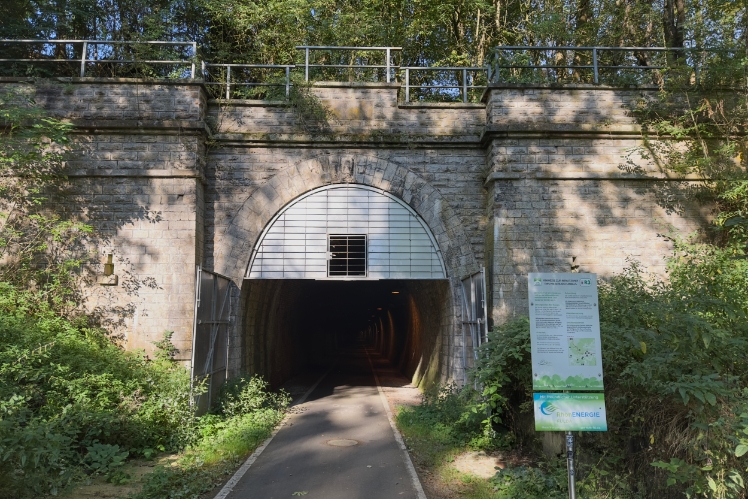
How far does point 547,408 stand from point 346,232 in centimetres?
695

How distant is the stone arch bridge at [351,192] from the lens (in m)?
10.6

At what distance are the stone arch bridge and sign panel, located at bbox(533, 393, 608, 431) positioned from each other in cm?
491

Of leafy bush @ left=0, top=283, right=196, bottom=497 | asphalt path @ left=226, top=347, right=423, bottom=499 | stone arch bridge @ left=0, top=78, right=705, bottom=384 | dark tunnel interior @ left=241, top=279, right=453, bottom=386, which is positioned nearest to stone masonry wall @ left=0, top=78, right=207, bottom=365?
stone arch bridge @ left=0, top=78, right=705, bottom=384

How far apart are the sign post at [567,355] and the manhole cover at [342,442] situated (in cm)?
451

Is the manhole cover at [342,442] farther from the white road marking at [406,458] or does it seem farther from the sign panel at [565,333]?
the sign panel at [565,333]

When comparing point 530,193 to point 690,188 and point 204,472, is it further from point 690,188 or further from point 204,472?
point 204,472

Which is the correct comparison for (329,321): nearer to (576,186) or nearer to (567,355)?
(576,186)

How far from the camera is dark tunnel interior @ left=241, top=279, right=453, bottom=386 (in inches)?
522

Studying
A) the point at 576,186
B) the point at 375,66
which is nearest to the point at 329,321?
the point at 375,66

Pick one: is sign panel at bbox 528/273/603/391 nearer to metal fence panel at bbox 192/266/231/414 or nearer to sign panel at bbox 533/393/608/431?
sign panel at bbox 533/393/608/431

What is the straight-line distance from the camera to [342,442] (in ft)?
30.3

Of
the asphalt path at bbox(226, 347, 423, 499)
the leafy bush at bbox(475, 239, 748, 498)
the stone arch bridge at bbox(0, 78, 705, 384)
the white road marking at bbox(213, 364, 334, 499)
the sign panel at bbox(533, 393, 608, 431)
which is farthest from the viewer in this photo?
the stone arch bridge at bbox(0, 78, 705, 384)

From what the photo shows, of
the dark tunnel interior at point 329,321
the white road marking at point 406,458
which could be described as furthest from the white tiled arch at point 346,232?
the white road marking at point 406,458

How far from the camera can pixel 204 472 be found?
23.8ft
